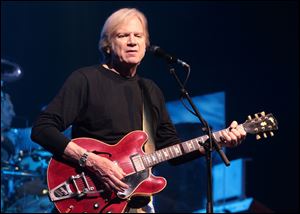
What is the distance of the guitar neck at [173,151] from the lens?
11.0ft

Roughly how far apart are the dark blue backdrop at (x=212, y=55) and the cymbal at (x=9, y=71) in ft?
0.50

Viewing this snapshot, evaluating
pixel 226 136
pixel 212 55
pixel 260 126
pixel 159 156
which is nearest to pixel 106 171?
pixel 159 156

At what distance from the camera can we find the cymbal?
20.2ft

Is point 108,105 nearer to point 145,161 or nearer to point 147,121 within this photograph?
point 147,121

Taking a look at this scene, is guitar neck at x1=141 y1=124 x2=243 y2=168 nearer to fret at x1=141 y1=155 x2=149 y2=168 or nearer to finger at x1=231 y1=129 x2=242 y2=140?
fret at x1=141 y1=155 x2=149 y2=168

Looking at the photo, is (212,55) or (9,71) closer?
(9,71)

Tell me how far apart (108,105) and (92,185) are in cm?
54

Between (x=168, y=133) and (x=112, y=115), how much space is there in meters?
0.52

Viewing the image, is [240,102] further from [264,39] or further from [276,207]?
[276,207]

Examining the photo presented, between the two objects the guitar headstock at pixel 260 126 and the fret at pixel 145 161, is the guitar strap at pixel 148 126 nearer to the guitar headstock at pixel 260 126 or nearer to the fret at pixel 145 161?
the fret at pixel 145 161

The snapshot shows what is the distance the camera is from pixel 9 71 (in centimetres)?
625

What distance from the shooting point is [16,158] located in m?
6.33

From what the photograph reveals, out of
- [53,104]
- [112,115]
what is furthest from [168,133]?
[53,104]

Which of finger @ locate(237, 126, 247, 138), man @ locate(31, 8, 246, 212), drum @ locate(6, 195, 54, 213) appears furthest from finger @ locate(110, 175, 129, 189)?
drum @ locate(6, 195, 54, 213)
